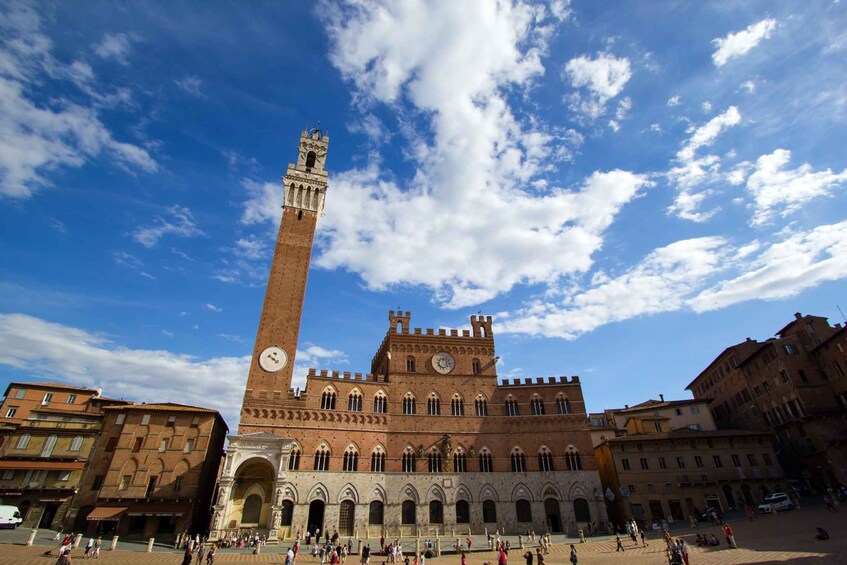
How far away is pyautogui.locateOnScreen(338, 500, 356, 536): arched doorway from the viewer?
118 ft

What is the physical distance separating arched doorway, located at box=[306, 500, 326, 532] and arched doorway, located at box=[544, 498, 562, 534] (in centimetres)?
1974

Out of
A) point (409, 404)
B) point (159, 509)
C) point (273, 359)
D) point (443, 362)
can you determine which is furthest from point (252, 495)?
point (443, 362)

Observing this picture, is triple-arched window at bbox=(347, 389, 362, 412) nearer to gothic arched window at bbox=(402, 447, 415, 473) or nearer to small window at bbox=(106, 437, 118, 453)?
gothic arched window at bbox=(402, 447, 415, 473)

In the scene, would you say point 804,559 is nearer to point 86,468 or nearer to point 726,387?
point 726,387

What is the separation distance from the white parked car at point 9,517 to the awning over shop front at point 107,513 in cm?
496

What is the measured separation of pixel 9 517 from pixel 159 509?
9614 millimetres

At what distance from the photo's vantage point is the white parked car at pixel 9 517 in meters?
30.7

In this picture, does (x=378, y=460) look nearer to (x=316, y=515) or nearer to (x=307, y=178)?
(x=316, y=515)

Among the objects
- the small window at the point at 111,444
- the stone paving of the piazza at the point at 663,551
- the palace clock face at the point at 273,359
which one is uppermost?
the palace clock face at the point at 273,359

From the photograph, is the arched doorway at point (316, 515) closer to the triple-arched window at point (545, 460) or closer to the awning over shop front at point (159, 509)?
the awning over shop front at point (159, 509)

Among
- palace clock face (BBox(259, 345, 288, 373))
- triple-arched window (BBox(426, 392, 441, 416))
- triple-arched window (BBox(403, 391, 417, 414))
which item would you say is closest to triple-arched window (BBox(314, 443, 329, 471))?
triple-arched window (BBox(403, 391, 417, 414))

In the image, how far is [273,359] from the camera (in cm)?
4044

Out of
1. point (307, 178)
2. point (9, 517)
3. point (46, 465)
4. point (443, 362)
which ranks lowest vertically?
point (9, 517)

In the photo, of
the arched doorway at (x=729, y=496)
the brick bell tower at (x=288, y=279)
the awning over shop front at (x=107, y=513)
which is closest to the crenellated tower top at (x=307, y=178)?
the brick bell tower at (x=288, y=279)
